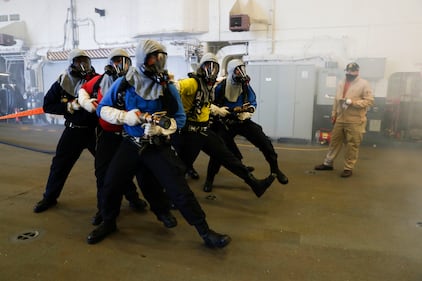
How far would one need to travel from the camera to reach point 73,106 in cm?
310

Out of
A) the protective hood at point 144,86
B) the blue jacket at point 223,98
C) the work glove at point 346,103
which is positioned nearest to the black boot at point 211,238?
the protective hood at point 144,86

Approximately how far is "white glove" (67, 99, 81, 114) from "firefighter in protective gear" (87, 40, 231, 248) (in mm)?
618

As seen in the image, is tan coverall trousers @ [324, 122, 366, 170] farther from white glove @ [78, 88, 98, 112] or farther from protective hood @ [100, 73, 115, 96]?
white glove @ [78, 88, 98, 112]

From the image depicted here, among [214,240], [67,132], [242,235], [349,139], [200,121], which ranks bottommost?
[242,235]

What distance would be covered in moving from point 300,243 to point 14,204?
3014 millimetres

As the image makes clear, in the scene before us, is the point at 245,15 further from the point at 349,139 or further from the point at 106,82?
the point at 106,82

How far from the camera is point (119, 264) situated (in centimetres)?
249

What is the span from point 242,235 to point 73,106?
1.92m

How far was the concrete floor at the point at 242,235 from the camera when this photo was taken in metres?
2.41

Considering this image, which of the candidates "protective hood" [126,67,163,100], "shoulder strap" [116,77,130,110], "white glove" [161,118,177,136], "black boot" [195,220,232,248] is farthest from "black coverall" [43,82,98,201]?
"black boot" [195,220,232,248]

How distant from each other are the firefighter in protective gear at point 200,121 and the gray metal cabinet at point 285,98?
14.5ft

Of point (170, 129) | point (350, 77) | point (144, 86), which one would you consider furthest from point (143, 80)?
point (350, 77)

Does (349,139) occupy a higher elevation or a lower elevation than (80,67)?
lower

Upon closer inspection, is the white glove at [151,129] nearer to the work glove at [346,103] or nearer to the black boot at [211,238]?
the black boot at [211,238]
